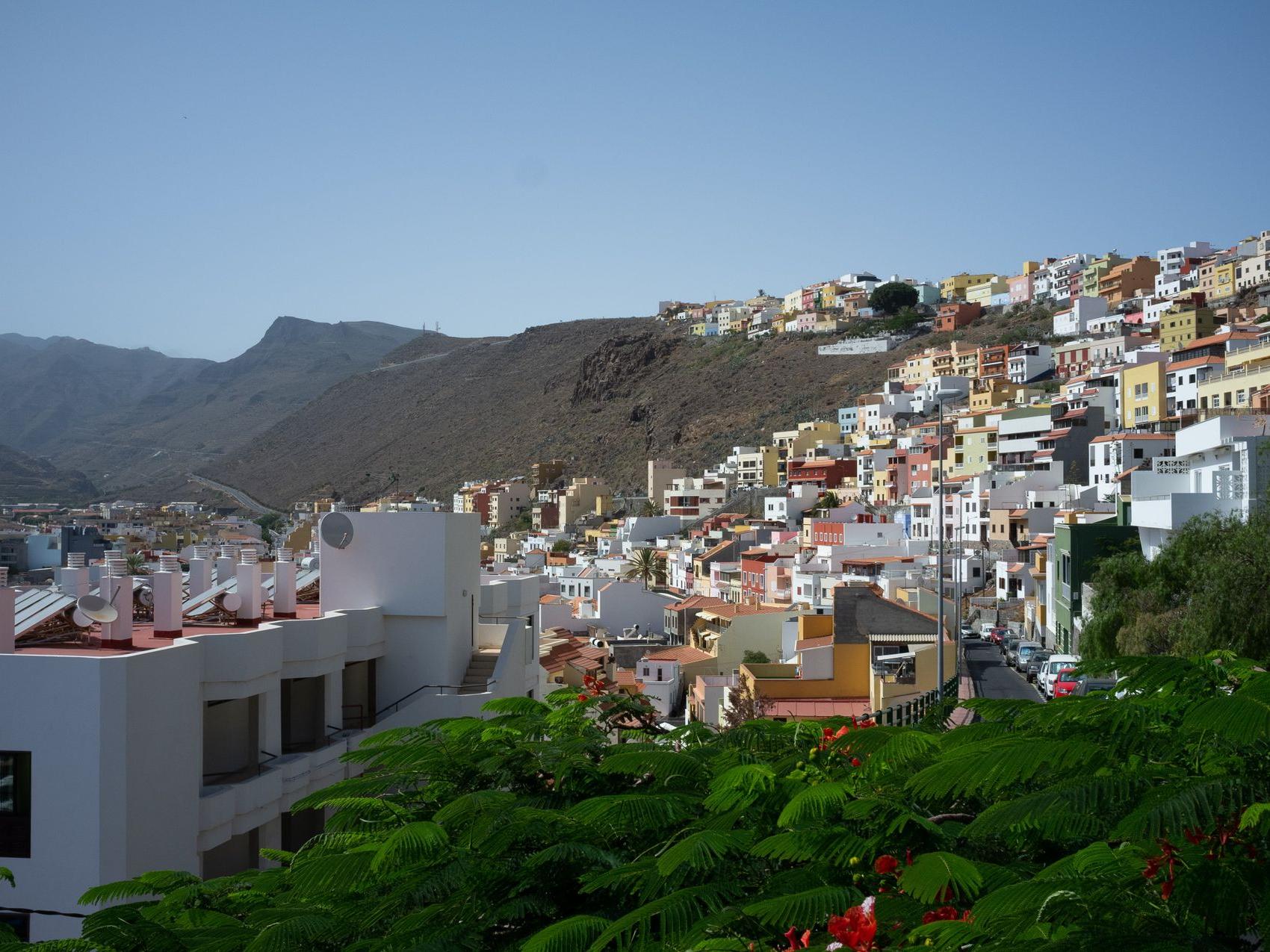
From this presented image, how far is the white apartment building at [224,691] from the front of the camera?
11.0 m

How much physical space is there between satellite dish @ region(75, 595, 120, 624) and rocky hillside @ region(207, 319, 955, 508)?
108242mm

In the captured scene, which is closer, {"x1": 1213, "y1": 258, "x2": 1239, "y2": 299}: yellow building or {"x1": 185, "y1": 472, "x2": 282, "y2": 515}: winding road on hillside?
{"x1": 1213, "y1": 258, "x2": 1239, "y2": 299}: yellow building

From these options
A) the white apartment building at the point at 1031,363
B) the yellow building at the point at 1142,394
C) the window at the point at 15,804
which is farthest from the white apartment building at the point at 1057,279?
the window at the point at 15,804

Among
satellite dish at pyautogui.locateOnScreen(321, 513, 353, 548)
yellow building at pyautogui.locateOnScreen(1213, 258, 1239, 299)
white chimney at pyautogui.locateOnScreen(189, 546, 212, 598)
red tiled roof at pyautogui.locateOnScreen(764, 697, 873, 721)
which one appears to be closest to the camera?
satellite dish at pyautogui.locateOnScreen(321, 513, 353, 548)

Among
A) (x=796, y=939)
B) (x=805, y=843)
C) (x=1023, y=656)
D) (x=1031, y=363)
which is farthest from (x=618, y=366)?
(x=796, y=939)

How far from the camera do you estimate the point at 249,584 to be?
15.2 metres

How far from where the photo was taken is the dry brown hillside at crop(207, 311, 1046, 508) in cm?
12850

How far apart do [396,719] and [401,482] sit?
126m

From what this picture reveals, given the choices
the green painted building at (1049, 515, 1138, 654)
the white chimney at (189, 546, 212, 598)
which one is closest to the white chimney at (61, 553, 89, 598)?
the white chimney at (189, 546, 212, 598)

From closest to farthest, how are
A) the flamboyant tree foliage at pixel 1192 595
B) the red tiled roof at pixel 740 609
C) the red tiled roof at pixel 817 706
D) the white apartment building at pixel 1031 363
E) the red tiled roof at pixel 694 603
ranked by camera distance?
the flamboyant tree foliage at pixel 1192 595
the red tiled roof at pixel 817 706
the red tiled roof at pixel 740 609
the red tiled roof at pixel 694 603
the white apartment building at pixel 1031 363

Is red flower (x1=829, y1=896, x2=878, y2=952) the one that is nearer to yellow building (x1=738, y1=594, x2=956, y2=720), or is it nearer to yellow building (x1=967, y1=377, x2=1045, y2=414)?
yellow building (x1=738, y1=594, x2=956, y2=720)

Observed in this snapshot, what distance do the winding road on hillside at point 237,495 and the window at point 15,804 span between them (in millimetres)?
122887

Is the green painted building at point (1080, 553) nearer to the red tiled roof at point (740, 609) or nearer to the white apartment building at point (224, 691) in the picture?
the red tiled roof at point (740, 609)

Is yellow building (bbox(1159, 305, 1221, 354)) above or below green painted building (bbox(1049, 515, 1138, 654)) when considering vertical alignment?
above
